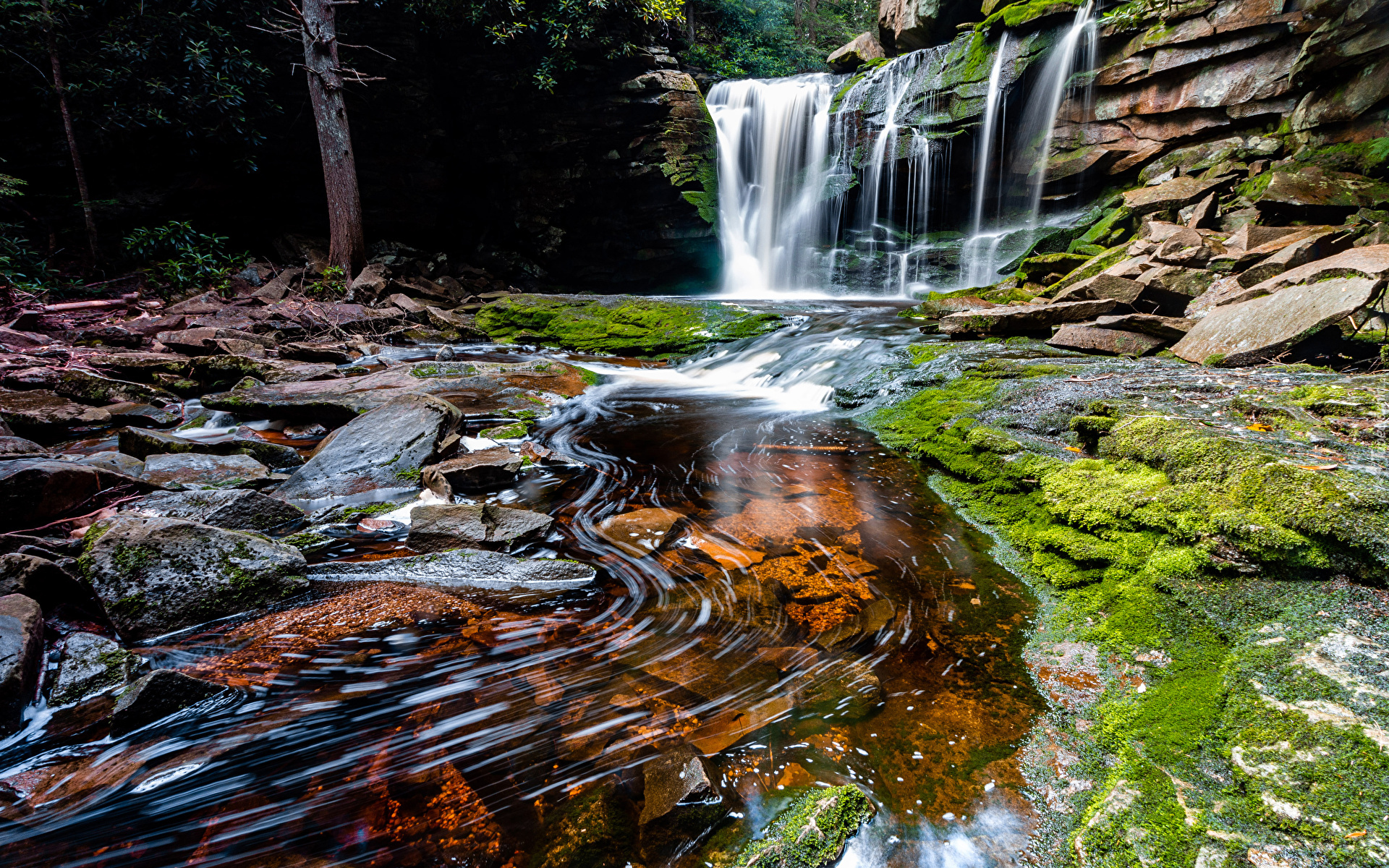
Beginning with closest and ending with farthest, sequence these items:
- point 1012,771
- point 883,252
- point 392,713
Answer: point 1012,771 < point 392,713 < point 883,252

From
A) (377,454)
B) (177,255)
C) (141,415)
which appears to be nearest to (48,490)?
(377,454)

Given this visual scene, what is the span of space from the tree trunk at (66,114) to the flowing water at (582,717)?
42.9 feet

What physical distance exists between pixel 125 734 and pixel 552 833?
1.52 metres

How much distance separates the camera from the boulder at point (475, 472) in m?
4.31

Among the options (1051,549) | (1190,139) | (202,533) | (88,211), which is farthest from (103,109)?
(1190,139)

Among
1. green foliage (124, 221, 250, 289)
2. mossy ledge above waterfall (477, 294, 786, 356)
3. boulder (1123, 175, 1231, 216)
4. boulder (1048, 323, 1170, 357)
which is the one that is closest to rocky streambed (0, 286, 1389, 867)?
boulder (1048, 323, 1170, 357)

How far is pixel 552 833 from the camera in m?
1.63

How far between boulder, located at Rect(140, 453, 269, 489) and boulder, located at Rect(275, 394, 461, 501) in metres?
0.27

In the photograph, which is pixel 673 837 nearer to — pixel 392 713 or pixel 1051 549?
pixel 392 713

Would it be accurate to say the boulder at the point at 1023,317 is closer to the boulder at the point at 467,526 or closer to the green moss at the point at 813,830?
the boulder at the point at 467,526

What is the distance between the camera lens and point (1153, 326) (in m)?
5.98

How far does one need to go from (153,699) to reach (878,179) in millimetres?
16814

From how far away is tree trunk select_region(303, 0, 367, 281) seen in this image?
10.5 m

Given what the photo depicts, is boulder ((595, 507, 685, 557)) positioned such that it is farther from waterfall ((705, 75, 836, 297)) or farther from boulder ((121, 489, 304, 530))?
waterfall ((705, 75, 836, 297))
